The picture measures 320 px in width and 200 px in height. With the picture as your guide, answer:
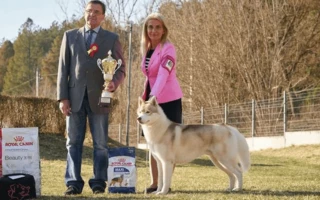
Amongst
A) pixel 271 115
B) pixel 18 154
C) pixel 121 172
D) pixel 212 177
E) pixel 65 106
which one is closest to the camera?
pixel 18 154

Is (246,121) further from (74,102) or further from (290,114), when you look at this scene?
(74,102)

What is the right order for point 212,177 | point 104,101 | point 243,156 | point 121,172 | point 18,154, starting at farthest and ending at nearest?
point 212,177 < point 243,156 < point 121,172 < point 104,101 < point 18,154

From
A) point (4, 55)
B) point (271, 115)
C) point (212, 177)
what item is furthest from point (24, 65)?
point (212, 177)

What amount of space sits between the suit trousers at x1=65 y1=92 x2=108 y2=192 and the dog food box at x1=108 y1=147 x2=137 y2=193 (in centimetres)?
11

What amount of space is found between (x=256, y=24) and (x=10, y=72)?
129 ft

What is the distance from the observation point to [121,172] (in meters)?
5.95

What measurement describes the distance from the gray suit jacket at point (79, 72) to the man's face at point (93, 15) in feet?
0.36

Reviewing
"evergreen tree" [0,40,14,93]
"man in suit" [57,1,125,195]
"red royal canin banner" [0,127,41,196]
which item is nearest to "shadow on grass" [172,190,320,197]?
"man in suit" [57,1,125,195]

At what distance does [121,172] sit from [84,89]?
995 mm

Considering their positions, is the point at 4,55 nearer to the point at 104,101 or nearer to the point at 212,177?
the point at 212,177

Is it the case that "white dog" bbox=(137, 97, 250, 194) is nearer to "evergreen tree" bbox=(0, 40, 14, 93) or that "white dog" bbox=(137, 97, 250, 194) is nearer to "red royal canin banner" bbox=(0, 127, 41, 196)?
"red royal canin banner" bbox=(0, 127, 41, 196)

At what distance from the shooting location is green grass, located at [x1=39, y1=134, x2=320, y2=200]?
5598mm

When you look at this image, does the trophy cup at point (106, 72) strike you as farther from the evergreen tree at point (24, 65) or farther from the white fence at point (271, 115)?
the evergreen tree at point (24, 65)

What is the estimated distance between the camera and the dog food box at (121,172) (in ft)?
19.4
